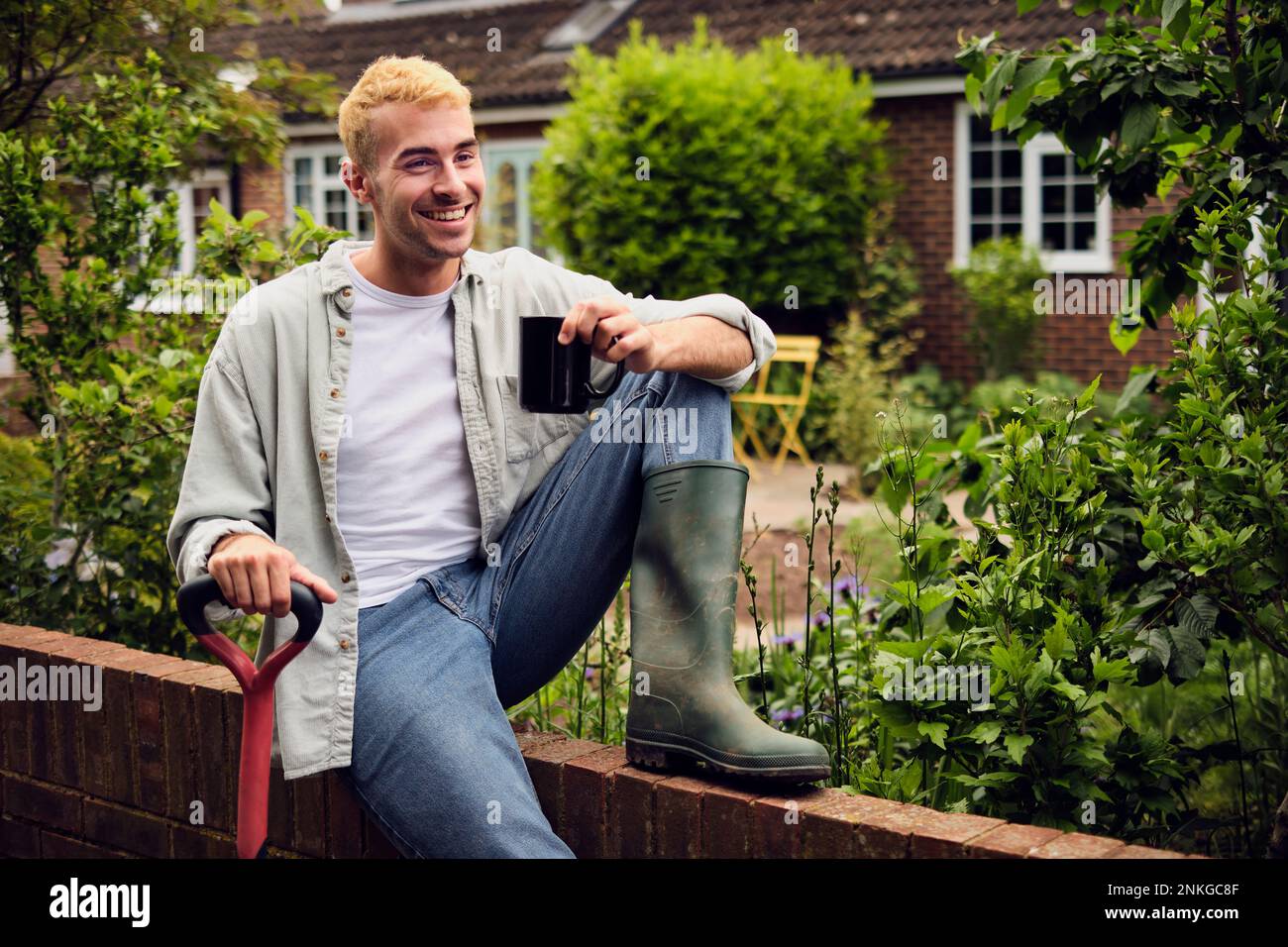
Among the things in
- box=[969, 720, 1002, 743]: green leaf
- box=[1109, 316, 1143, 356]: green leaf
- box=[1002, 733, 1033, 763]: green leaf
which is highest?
box=[1109, 316, 1143, 356]: green leaf

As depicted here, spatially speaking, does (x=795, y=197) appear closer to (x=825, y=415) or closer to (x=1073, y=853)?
(x=825, y=415)

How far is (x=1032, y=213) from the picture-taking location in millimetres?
12664

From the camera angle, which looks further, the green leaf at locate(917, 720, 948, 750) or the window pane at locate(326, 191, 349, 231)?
the window pane at locate(326, 191, 349, 231)

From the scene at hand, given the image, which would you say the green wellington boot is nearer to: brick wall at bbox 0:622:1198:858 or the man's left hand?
brick wall at bbox 0:622:1198:858

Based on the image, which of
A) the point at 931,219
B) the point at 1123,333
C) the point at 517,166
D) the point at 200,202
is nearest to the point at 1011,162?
the point at 931,219

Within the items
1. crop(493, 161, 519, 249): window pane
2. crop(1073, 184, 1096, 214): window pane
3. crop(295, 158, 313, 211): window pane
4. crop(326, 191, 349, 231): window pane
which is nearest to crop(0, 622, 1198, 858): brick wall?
crop(1073, 184, 1096, 214): window pane

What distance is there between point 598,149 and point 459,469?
918cm

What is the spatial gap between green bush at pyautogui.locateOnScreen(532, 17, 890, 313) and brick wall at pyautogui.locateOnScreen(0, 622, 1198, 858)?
27.2 feet

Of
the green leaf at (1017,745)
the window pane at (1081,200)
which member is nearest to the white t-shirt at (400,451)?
the green leaf at (1017,745)

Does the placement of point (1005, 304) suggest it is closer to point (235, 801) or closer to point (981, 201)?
point (981, 201)

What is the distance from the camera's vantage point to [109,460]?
405 cm

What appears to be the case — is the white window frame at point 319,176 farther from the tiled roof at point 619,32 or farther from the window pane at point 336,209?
the tiled roof at point 619,32

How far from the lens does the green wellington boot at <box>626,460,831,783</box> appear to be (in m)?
2.50
